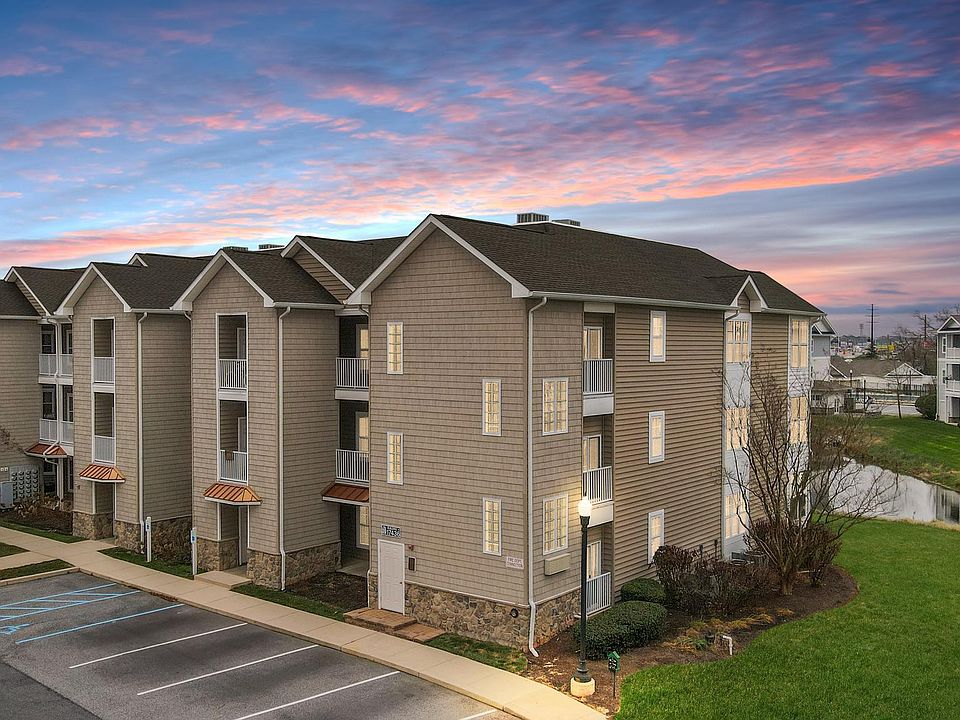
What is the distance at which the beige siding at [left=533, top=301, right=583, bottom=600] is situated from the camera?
64.4ft

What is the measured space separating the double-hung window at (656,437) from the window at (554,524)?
14.4ft

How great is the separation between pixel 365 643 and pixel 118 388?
51.4ft

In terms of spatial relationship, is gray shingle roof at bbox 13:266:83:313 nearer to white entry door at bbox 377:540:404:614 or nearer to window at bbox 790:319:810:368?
white entry door at bbox 377:540:404:614

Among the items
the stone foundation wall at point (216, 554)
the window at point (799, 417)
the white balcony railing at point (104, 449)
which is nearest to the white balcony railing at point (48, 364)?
the white balcony railing at point (104, 449)

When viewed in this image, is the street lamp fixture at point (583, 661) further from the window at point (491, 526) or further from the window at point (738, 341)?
the window at point (738, 341)

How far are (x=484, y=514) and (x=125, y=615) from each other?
1079cm

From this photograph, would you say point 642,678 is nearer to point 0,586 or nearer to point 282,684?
point 282,684

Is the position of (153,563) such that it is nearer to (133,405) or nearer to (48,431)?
(133,405)

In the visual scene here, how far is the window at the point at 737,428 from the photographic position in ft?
90.2

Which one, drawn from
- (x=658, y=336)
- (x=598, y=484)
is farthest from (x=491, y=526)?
(x=658, y=336)

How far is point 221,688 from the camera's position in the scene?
57.8 feet

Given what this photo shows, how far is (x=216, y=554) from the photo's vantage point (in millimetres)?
26328

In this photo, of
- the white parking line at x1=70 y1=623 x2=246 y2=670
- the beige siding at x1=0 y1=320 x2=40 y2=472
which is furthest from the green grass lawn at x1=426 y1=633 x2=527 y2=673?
the beige siding at x1=0 y1=320 x2=40 y2=472

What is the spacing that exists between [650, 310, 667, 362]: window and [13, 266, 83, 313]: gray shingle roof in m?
27.0
